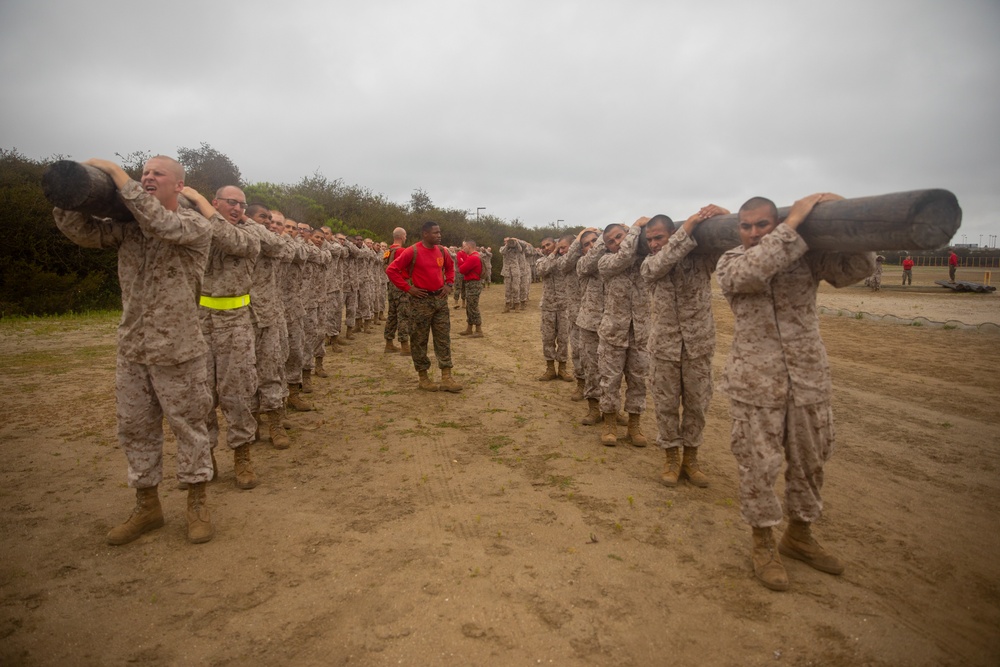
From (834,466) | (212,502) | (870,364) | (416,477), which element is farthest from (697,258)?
(870,364)

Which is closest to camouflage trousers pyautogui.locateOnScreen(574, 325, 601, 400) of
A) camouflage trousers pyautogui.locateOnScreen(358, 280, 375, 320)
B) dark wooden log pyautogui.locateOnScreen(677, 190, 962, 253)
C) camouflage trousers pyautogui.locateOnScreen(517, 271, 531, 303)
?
dark wooden log pyautogui.locateOnScreen(677, 190, 962, 253)

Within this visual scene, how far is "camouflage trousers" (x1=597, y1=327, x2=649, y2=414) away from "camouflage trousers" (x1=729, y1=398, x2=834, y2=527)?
2.22 meters

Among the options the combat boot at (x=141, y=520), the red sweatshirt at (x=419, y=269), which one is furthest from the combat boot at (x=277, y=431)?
the red sweatshirt at (x=419, y=269)

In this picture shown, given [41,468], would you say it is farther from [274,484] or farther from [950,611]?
[950,611]

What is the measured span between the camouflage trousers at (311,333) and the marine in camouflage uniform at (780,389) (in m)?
5.70

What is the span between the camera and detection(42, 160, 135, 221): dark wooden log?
9.34 ft

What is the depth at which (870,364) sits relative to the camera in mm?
9422

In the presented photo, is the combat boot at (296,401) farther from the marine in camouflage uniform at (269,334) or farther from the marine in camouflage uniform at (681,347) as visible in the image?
the marine in camouflage uniform at (681,347)

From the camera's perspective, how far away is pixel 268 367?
532 cm

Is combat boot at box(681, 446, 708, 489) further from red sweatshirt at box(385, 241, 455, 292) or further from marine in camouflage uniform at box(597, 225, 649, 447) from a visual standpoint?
red sweatshirt at box(385, 241, 455, 292)

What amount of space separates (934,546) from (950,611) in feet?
2.71

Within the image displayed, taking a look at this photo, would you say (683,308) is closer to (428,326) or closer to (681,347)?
(681,347)

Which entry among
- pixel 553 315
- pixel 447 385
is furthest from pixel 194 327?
pixel 553 315

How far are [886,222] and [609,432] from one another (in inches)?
137
